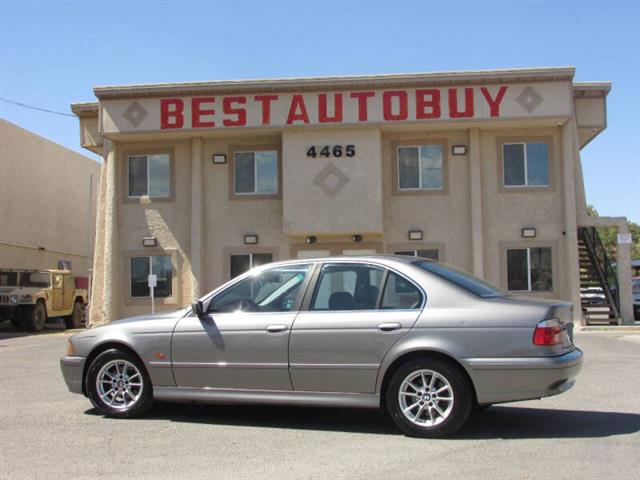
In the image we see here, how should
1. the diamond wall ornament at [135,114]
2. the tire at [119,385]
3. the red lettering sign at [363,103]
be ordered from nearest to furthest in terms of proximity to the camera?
the tire at [119,385], the red lettering sign at [363,103], the diamond wall ornament at [135,114]

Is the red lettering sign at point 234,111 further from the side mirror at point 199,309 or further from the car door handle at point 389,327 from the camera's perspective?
the car door handle at point 389,327

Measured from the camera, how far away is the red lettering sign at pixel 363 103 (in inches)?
803

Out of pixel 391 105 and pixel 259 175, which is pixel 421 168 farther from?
pixel 259 175

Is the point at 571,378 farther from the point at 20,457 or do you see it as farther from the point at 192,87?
the point at 192,87

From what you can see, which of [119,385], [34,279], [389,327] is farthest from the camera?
[34,279]

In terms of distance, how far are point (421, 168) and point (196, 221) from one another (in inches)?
262

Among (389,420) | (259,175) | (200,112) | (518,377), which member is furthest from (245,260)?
(518,377)

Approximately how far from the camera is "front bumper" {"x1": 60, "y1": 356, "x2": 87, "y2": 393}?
7.42 meters

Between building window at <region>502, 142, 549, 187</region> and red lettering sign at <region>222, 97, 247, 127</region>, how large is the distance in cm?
742

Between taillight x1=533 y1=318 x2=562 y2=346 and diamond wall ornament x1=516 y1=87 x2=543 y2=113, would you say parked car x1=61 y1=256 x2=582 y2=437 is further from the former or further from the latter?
diamond wall ornament x1=516 y1=87 x2=543 y2=113

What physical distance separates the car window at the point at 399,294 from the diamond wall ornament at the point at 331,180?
14.0 metres

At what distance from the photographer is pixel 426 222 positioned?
21.0 m

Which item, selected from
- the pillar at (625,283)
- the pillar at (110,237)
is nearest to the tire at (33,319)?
the pillar at (110,237)

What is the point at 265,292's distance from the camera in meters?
7.04
